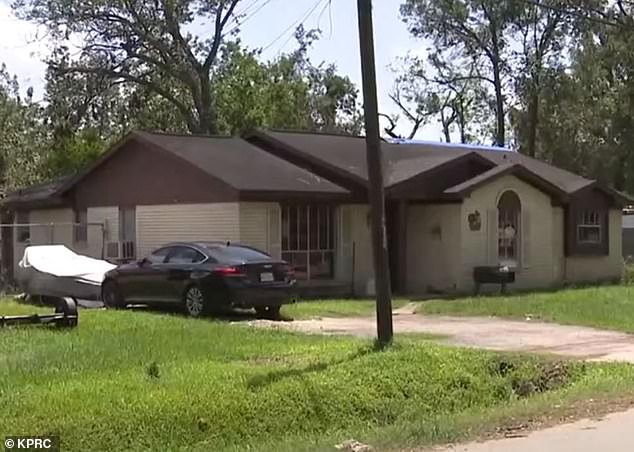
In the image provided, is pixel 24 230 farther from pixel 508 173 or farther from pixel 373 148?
pixel 373 148

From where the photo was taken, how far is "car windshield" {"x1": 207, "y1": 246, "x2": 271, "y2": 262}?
21.3 meters

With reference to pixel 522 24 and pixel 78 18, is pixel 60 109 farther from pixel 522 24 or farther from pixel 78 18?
pixel 522 24

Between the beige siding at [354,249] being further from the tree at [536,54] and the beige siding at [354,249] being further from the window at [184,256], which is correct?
the tree at [536,54]

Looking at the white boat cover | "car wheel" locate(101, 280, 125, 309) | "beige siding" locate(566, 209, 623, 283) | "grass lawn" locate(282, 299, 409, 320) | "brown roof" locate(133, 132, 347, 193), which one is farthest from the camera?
"beige siding" locate(566, 209, 623, 283)

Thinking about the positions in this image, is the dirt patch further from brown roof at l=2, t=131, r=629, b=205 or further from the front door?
the front door

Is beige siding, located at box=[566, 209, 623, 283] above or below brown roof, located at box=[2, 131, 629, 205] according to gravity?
below

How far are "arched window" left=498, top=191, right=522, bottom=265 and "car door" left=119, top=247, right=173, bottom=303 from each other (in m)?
12.2

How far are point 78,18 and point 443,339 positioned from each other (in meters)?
32.1

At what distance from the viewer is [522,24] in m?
57.1

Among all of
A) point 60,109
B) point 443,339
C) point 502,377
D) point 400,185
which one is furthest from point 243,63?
point 502,377

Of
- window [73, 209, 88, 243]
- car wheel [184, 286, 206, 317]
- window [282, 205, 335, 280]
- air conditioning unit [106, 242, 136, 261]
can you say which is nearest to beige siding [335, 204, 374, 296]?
window [282, 205, 335, 280]

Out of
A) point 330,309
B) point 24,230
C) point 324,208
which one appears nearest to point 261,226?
point 324,208

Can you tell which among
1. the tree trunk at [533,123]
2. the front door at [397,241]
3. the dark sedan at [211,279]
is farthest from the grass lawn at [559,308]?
the tree trunk at [533,123]

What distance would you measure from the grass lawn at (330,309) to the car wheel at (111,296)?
11.6 ft
